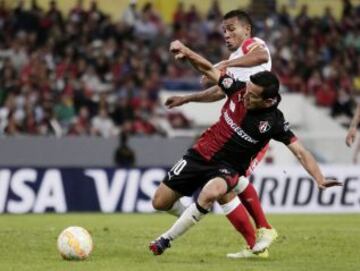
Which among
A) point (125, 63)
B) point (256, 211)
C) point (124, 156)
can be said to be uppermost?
point (256, 211)

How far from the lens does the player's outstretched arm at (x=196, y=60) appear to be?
1126cm

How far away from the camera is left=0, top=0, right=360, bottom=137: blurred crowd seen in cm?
2733

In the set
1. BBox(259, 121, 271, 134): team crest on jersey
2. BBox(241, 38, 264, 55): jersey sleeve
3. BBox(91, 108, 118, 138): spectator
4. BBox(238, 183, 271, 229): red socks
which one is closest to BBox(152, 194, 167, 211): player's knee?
BBox(238, 183, 271, 229): red socks

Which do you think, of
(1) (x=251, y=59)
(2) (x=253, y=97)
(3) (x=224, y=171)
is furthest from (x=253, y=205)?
(1) (x=251, y=59)

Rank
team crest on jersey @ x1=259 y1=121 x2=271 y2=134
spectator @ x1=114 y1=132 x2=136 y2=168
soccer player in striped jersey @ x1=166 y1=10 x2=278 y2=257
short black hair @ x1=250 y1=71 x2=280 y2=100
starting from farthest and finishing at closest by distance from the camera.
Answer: spectator @ x1=114 y1=132 x2=136 y2=168 < soccer player in striped jersey @ x1=166 y1=10 x2=278 y2=257 < team crest on jersey @ x1=259 y1=121 x2=271 y2=134 < short black hair @ x1=250 y1=71 x2=280 y2=100

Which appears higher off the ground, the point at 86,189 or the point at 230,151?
the point at 230,151

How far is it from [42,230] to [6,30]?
14.6 meters

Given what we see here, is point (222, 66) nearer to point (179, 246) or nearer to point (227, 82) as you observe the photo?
point (227, 82)

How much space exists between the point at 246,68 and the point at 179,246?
2334mm

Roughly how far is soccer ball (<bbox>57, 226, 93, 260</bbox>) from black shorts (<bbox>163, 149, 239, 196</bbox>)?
1.15 m

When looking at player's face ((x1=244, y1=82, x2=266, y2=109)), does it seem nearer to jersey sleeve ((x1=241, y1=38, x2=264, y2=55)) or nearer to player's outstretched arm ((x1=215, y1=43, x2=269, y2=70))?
player's outstretched arm ((x1=215, y1=43, x2=269, y2=70))

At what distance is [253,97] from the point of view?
11.8 meters

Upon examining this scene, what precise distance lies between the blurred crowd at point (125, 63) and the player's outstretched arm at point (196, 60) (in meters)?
15.0

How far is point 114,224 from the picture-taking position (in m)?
18.3
